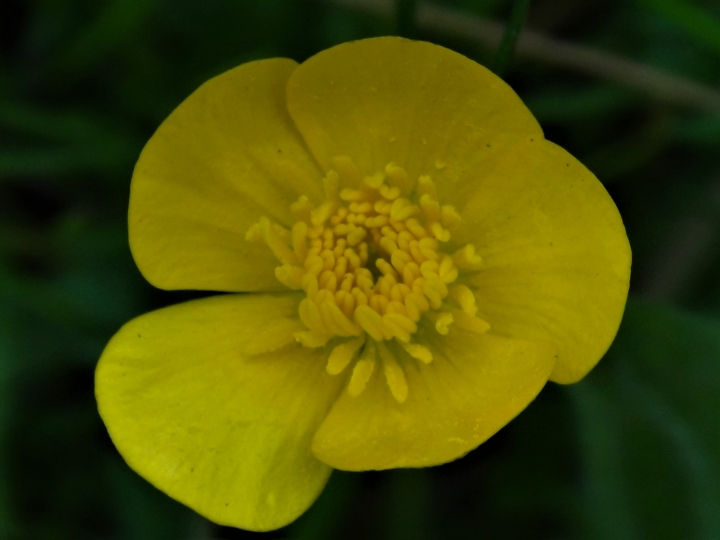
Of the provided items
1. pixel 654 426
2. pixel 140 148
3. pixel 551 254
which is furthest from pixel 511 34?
pixel 140 148

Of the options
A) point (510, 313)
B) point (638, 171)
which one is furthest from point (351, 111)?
point (638, 171)

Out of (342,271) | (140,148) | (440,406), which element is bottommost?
(140,148)

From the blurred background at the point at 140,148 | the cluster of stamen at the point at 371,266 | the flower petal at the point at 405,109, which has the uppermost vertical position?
the flower petal at the point at 405,109

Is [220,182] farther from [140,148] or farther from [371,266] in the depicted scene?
[140,148]

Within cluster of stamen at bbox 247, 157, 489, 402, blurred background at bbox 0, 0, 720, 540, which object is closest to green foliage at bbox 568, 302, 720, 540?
blurred background at bbox 0, 0, 720, 540

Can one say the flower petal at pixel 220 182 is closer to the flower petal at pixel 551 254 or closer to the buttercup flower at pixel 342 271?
the buttercup flower at pixel 342 271

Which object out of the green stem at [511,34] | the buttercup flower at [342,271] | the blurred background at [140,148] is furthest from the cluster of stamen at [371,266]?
the blurred background at [140,148]
